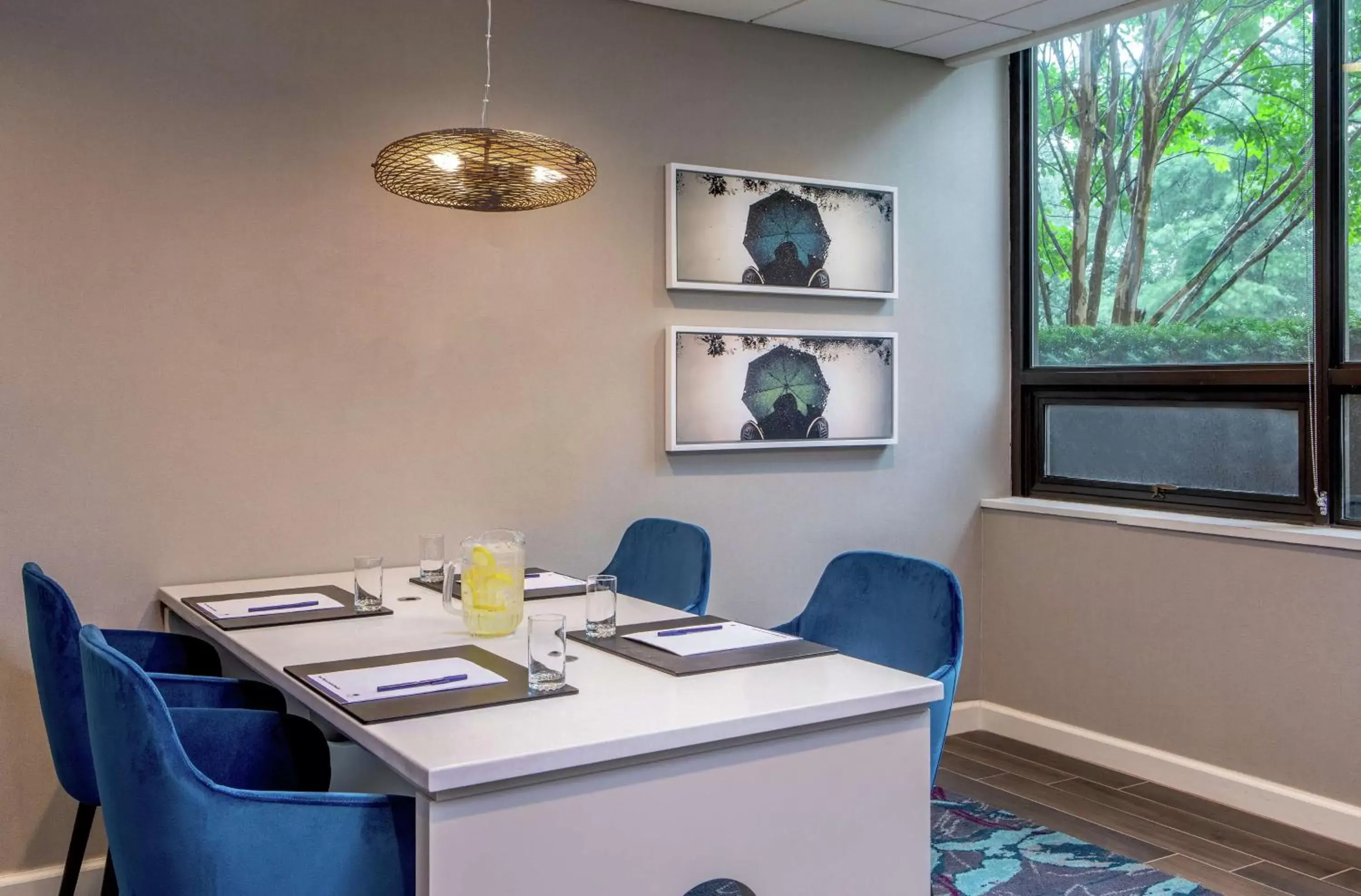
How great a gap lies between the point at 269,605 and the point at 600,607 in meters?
0.87

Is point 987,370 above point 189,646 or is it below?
above

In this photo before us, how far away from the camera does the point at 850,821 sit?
1.97 metres

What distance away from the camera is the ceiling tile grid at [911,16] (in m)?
3.73

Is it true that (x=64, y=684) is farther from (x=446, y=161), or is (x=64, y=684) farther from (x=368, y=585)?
(x=446, y=161)

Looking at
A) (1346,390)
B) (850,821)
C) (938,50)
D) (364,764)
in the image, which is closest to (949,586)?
(850,821)

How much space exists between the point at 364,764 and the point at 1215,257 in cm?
313

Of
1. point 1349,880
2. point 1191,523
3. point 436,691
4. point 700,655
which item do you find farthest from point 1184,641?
point 436,691

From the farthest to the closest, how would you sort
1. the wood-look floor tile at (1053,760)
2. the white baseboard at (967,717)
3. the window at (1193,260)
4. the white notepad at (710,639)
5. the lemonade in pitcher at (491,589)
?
the white baseboard at (967,717)
the wood-look floor tile at (1053,760)
the window at (1193,260)
the lemonade in pitcher at (491,589)
the white notepad at (710,639)

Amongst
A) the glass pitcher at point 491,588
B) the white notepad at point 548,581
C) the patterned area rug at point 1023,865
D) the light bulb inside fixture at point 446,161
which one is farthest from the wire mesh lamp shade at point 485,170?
the patterned area rug at point 1023,865

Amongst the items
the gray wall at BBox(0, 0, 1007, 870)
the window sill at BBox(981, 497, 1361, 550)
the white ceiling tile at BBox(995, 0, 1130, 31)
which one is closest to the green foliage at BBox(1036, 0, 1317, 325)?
the white ceiling tile at BBox(995, 0, 1130, 31)

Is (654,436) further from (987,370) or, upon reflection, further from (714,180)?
(987,370)

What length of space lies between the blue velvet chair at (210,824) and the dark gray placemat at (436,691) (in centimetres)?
15

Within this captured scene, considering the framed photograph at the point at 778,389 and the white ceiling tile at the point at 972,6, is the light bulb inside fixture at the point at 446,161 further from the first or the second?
the white ceiling tile at the point at 972,6

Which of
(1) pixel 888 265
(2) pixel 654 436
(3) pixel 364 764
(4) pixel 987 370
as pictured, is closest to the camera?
(3) pixel 364 764
